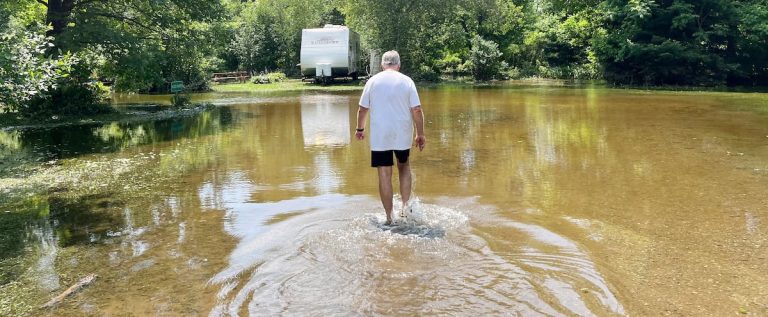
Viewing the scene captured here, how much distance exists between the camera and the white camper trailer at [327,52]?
32375 millimetres

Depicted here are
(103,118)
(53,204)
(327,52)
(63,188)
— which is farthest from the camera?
(327,52)

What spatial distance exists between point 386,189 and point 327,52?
2778cm

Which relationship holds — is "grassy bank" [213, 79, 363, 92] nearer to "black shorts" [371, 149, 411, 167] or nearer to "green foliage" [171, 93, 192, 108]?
"green foliage" [171, 93, 192, 108]

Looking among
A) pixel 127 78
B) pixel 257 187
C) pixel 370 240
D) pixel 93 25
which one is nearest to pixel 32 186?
pixel 257 187

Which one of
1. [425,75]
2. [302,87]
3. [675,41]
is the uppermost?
[675,41]

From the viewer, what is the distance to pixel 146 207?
21.5 ft

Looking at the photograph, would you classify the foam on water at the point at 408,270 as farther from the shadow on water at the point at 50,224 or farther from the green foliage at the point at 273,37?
the green foliage at the point at 273,37

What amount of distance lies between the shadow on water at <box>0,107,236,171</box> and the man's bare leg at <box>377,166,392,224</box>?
21.9ft

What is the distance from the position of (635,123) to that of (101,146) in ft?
36.2

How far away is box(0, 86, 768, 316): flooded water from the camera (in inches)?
154

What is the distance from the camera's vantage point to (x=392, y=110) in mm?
5668

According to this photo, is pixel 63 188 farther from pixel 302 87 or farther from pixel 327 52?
A: pixel 327 52

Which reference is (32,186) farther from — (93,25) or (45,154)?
(93,25)

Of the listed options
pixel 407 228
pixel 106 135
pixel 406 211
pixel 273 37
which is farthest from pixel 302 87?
pixel 407 228
